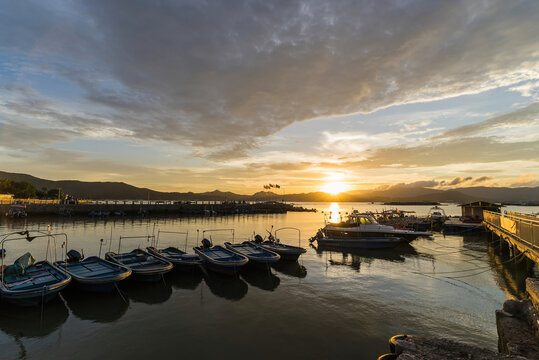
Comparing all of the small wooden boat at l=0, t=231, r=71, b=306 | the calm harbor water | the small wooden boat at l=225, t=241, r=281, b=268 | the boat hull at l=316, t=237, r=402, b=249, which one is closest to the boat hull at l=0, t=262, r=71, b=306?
the small wooden boat at l=0, t=231, r=71, b=306

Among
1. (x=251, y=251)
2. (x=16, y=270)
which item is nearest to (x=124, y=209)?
(x=251, y=251)

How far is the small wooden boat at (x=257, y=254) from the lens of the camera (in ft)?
68.7

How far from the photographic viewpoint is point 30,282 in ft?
46.9

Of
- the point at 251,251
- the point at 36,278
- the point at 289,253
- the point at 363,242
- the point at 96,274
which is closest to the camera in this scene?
the point at 36,278

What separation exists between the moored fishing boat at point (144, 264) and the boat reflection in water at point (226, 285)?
322cm

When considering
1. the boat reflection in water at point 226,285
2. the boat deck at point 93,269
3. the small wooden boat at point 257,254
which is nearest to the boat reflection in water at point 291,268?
the small wooden boat at point 257,254

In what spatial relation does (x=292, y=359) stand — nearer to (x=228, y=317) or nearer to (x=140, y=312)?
(x=228, y=317)

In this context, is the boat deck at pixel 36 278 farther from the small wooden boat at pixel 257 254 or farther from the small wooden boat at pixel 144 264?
the small wooden boat at pixel 257 254

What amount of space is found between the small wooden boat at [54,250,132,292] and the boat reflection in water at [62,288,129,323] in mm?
486

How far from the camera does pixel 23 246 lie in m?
29.2

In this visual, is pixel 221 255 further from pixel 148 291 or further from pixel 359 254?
pixel 359 254

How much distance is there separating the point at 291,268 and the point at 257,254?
3430 mm

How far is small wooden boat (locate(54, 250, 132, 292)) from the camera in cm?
1488

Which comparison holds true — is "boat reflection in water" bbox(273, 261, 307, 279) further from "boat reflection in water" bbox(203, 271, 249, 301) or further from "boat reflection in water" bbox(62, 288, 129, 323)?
"boat reflection in water" bbox(62, 288, 129, 323)
